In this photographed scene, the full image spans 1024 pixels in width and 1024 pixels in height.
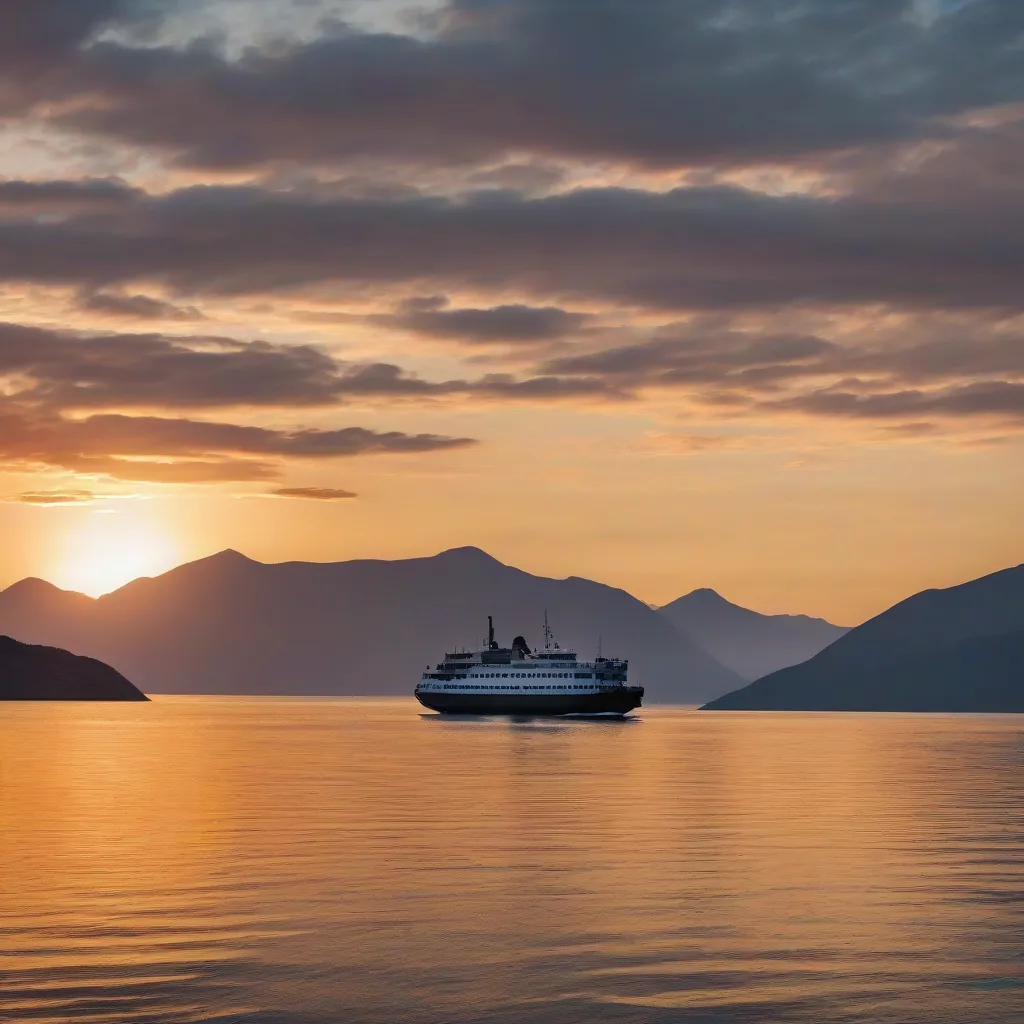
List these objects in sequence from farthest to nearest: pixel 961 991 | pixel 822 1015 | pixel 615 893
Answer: pixel 615 893 → pixel 961 991 → pixel 822 1015

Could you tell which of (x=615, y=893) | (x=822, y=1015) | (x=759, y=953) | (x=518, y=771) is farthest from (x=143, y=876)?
(x=518, y=771)

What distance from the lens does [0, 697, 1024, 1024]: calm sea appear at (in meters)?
30.3

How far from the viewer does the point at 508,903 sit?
42312 mm

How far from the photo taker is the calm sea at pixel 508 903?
3030 cm

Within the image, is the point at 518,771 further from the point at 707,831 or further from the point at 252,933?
A: the point at 252,933

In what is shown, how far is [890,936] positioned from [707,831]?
26278mm

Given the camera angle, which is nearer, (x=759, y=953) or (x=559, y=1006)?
(x=559, y=1006)

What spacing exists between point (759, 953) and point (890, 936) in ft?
13.9

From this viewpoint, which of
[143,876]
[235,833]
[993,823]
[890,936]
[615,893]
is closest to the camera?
[890,936]

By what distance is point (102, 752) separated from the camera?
143 m

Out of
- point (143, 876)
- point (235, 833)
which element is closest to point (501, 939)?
point (143, 876)

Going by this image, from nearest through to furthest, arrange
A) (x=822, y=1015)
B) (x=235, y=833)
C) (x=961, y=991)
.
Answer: (x=822, y=1015) < (x=961, y=991) < (x=235, y=833)

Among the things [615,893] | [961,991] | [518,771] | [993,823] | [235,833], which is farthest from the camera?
[518,771]

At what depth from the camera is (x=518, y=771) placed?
107 metres
